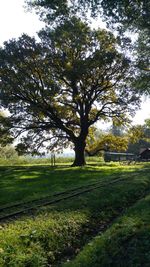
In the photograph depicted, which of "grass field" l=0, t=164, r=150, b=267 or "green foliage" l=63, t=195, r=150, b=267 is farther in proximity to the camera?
"grass field" l=0, t=164, r=150, b=267

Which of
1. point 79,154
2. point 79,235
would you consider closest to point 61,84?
point 79,154

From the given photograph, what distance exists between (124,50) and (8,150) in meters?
64.2

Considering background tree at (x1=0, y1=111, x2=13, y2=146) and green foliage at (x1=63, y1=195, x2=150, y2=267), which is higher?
background tree at (x1=0, y1=111, x2=13, y2=146)

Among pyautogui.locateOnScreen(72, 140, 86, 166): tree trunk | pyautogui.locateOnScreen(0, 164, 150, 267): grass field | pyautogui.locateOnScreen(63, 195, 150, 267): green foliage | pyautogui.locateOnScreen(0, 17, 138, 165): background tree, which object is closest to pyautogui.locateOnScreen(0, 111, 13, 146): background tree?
pyautogui.locateOnScreen(0, 17, 138, 165): background tree

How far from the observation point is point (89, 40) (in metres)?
42.8

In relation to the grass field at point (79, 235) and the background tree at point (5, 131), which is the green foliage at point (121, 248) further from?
the background tree at point (5, 131)

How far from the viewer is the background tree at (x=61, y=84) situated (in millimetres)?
41281

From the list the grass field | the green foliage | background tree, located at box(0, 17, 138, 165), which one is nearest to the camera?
the green foliage

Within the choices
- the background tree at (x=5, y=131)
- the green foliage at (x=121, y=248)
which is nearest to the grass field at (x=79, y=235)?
the green foliage at (x=121, y=248)

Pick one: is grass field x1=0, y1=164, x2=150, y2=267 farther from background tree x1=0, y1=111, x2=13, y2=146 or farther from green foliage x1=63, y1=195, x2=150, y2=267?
background tree x1=0, y1=111, x2=13, y2=146

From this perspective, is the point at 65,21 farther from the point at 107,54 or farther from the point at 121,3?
the point at 107,54

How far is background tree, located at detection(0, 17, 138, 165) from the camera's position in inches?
1625

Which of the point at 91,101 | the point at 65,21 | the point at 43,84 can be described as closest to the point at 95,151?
the point at 91,101

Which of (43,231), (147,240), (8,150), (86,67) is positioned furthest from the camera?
(8,150)
